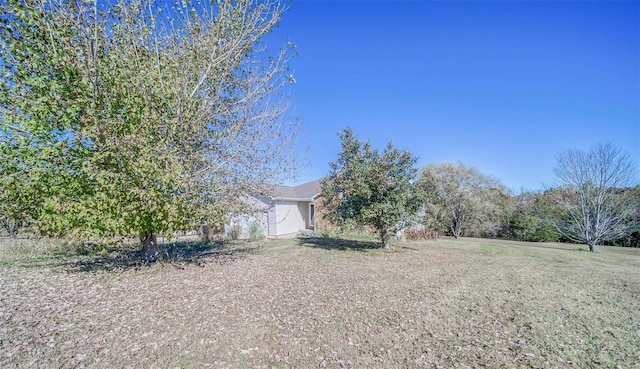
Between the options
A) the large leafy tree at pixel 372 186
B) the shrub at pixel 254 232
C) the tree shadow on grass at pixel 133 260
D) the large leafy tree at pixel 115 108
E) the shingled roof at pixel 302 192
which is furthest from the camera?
the shingled roof at pixel 302 192

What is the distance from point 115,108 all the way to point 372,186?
28.1ft

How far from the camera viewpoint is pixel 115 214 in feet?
19.6

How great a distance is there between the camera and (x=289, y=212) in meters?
21.0

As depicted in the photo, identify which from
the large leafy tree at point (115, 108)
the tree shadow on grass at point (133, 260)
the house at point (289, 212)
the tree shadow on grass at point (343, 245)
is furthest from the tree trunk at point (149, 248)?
the house at point (289, 212)

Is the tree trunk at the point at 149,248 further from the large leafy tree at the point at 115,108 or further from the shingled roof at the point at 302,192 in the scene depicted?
the shingled roof at the point at 302,192

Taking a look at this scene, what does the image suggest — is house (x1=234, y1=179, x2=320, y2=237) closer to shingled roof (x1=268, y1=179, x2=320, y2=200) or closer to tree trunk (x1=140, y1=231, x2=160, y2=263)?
shingled roof (x1=268, y1=179, x2=320, y2=200)

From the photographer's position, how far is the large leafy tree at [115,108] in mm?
5594

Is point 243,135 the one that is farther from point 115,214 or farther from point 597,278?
point 597,278

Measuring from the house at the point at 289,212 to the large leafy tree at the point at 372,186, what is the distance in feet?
21.3

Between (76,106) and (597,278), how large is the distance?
47.3ft

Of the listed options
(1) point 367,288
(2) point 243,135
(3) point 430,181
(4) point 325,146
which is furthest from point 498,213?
(2) point 243,135

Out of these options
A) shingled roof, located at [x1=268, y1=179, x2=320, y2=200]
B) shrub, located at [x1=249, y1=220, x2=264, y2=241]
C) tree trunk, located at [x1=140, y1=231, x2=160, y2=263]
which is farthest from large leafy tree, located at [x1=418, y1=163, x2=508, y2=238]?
tree trunk, located at [x1=140, y1=231, x2=160, y2=263]

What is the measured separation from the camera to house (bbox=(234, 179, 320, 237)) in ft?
61.9

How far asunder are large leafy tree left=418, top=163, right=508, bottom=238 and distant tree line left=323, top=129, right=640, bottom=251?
0.07 meters
